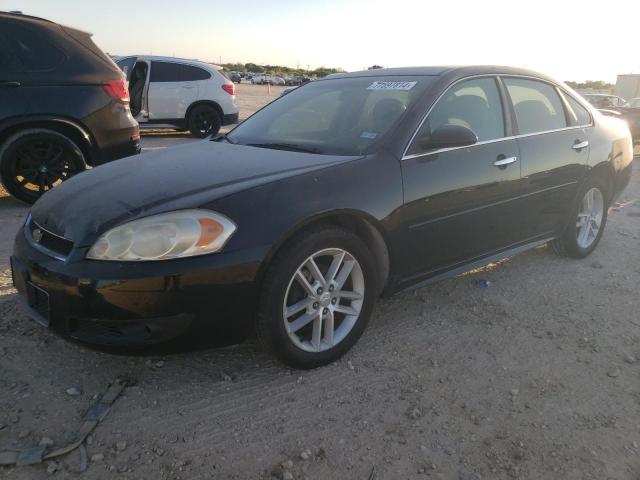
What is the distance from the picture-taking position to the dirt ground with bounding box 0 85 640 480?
212 cm

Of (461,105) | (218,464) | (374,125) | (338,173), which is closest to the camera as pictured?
(218,464)

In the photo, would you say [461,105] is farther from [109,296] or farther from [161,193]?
[109,296]

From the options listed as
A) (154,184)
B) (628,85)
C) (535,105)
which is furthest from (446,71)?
(628,85)

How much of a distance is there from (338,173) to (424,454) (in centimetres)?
140

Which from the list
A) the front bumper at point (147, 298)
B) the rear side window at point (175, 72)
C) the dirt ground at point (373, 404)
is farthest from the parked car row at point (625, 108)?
the front bumper at point (147, 298)

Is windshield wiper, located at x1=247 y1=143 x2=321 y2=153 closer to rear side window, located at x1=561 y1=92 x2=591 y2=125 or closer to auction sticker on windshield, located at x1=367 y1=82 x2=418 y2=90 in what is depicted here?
auction sticker on windshield, located at x1=367 y1=82 x2=418 y2=90

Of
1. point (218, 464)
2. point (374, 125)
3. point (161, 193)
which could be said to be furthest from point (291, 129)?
point (218, 464)

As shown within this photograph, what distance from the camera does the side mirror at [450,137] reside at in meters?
3.04

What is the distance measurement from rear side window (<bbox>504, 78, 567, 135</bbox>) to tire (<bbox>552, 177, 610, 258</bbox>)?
0.65 meters

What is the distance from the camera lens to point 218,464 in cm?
208

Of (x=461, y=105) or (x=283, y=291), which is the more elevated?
(x=461, y=105)

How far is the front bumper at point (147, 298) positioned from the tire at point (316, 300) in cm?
13

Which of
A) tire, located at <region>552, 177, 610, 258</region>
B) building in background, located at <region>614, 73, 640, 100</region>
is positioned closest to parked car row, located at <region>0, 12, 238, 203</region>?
tire, located at <region>552, 177, 610, 258</region>

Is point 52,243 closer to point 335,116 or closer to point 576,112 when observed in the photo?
point 335,116
